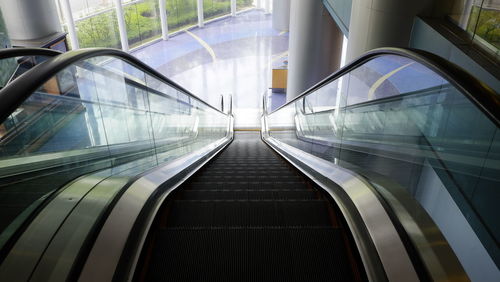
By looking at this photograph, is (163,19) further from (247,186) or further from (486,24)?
(247,186)

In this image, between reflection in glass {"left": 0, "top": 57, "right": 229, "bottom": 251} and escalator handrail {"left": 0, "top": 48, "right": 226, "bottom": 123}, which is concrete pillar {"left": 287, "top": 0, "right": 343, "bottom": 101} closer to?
reflection in glass {"left": 0, "top": 57, "right": 229, "bottom": 251}

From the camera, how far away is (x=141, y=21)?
19.4 metres

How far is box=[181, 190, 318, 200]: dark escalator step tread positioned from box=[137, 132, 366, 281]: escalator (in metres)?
0.24

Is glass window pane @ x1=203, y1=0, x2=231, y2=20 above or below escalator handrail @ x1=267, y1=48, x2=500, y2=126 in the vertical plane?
below

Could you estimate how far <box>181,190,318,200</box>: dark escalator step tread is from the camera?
2740mm

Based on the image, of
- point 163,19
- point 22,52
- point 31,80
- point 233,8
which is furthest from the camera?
point 233,8

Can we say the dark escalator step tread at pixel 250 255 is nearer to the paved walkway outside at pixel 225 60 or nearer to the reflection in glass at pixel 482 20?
the reflection in glass at pixel 482 20

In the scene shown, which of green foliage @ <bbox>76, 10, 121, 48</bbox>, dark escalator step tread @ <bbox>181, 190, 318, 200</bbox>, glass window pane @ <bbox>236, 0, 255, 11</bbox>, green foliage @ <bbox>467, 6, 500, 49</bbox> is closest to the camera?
dark escalator step tread @ <bbox>181, 190, 318, 200</bbox>

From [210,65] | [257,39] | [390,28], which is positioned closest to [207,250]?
[390,28]

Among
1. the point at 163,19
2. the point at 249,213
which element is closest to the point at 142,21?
the point at 163,19

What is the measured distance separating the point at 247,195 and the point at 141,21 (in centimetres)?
1885

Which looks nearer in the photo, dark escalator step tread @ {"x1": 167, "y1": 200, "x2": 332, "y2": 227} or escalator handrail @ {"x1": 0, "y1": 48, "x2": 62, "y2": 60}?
dark escalator step tread @ {"x1": 167, "y1": 200, "x2": 332, "y2": 227}

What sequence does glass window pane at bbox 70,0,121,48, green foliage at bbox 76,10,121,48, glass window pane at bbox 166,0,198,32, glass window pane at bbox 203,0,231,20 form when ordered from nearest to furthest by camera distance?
glass window pane at bbox 70,0,121,48 < green foliage at bbox 76,10,121,48 < glass window pane at bbox 166,0,198,32 < glass window pane at bbox 203,0,231,20

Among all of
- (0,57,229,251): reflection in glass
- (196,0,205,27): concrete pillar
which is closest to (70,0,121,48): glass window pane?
(196,0,205,27): concrete pillar
